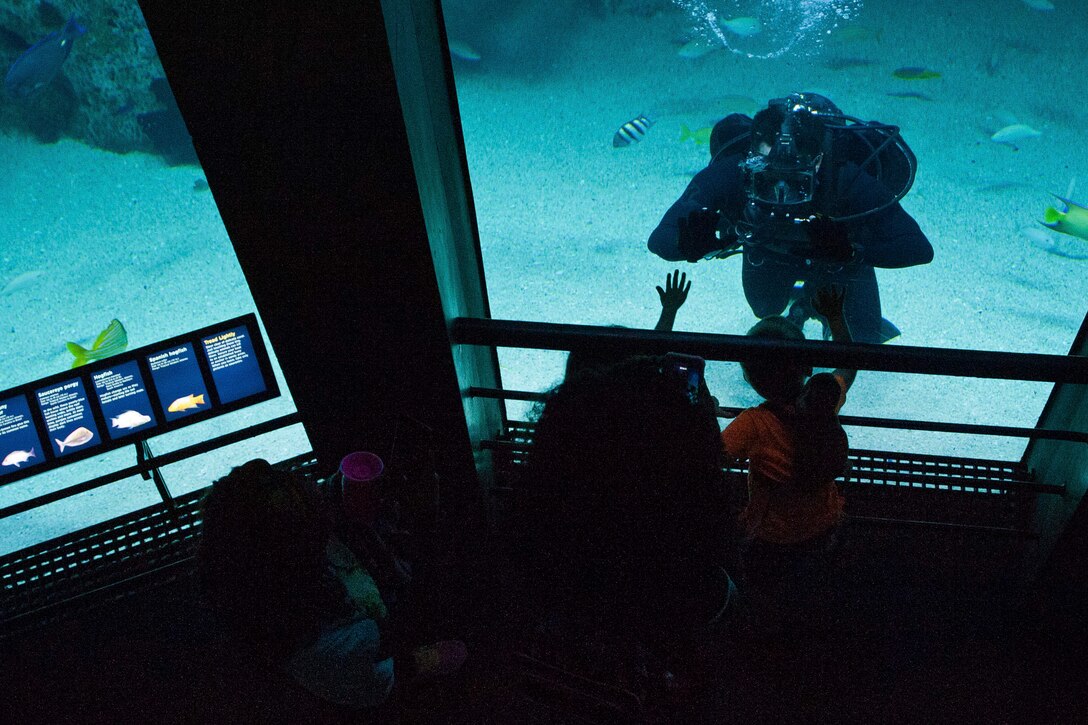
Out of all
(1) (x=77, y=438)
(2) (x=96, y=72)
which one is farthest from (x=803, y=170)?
(2) (x=96, y=72)

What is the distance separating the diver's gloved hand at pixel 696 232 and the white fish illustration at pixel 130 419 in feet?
8.31

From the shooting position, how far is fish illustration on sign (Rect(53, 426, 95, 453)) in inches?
81.6

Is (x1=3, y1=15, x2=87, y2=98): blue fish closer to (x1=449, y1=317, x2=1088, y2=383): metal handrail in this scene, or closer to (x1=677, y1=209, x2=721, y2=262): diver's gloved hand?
(x1=677, y1=209, x2=721, y2=262): diver's gloved hand

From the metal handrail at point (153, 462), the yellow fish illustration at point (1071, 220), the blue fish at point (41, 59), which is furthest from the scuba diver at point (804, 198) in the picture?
the blue fish at point (41, 59)

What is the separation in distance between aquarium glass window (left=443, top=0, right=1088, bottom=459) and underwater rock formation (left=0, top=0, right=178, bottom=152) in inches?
269

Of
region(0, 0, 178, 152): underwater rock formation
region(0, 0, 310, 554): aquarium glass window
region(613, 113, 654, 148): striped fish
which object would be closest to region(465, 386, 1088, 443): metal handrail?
region(0, 0, 310, 554): aquarium glass window

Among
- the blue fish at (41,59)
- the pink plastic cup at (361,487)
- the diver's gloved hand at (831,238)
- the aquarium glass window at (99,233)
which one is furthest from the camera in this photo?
the blue fish at (41,59)

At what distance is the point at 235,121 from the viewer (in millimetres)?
1521

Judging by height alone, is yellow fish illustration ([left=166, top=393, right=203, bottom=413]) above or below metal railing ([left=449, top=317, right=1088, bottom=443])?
below

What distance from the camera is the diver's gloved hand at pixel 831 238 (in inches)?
113

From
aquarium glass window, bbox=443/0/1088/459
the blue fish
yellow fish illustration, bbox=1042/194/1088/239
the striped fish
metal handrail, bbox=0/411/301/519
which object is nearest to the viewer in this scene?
metal handrail, bbox=0/411/301/519

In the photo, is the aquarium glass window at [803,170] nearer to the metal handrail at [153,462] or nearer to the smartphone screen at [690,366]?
the smartphone screen at [690,366]

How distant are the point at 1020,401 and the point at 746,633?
3.90 m

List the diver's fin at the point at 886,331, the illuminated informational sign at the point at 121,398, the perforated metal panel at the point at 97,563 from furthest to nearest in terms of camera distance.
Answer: the diver's fin at the point at 886,331, the perforated metal panel at the point at 97,563, the illuminated informational sign at the point at 121,398
